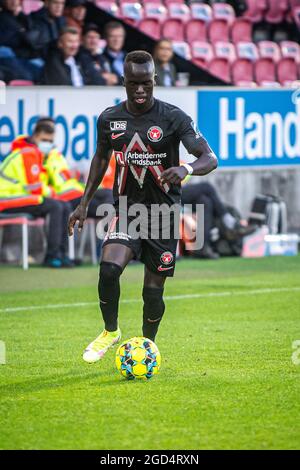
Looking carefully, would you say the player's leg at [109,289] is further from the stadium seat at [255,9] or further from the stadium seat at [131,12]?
the stadium seat at [255,9]

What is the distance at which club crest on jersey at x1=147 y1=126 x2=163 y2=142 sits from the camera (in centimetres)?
750

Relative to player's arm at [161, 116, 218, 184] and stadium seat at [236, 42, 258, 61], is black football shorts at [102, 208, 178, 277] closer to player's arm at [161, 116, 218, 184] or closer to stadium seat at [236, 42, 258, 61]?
player's arm at [161, 116, 218, 184]

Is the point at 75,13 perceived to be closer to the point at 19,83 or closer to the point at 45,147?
the point at 19,83

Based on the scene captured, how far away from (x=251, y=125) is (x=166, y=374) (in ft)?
31.3

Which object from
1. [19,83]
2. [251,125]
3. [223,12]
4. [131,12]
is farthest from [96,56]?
[223,12]

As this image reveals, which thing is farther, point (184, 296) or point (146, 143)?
point (184, 296)

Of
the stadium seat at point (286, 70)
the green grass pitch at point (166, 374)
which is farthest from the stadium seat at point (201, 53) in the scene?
the green grass pitch at point (166, 374)

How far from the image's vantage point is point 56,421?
6051mm

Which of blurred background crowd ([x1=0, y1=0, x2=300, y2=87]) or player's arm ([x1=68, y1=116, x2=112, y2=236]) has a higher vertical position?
blurred background crowd ([x1=0, y1=0, x2=300, y2=87])

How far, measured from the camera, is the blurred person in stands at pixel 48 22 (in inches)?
656

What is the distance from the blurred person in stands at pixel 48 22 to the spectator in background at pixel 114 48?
30.2 inches

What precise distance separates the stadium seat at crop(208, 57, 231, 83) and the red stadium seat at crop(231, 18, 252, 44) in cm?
124

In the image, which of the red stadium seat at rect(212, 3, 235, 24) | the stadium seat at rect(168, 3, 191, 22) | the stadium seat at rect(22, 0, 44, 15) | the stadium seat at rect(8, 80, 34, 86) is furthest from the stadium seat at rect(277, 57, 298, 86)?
the stadium seat at rect(8, 80, 34, 86)

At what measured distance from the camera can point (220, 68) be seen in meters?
20.5
